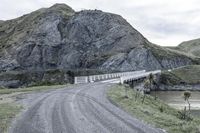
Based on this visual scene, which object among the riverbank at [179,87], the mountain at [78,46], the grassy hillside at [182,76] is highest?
the mountain at [78,46]

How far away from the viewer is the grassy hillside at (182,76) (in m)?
145

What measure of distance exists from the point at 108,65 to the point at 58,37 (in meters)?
28.7

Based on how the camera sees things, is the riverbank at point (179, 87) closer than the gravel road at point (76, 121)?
No

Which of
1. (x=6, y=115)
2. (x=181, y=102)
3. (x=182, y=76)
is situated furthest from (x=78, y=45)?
(x=6, y=115)

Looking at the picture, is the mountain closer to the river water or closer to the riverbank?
the riverbank

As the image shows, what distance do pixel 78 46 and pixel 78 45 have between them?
0.44 meters

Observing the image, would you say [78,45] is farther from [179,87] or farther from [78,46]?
[179,87]

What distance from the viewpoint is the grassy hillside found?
5723 inches

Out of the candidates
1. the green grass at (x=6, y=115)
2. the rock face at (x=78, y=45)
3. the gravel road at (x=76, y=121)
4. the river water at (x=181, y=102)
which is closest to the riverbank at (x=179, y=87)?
the rock face at (x=78, y=45)

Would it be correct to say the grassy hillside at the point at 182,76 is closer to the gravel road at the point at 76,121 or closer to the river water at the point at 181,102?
the river water at the point at 181,102

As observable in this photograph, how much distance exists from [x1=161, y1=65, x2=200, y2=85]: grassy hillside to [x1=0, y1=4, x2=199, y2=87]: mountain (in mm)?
15621

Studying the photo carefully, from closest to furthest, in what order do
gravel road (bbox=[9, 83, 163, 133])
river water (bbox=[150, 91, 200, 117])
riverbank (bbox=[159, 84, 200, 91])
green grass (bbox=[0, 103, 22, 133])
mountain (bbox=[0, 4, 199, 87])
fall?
gravel road (bbox=[9, 83, 163, 133]) → green grass (bbox=[0, 103, 22, 133]) → river water (bbox=[150, 91, 200, 117]) → riverbank (bbox=[159, 84, 200, 91]) → mountain (bbox=[0, 4, 199, 87])

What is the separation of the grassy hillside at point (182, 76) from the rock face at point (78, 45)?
1574 centimetres

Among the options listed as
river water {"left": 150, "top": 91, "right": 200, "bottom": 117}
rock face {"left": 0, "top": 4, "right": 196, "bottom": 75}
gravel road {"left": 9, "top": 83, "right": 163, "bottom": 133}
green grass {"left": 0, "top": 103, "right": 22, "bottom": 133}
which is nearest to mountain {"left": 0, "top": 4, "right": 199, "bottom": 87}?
rock face {"left": 0, "top": 4, "right": 196, "bottom": 75}
